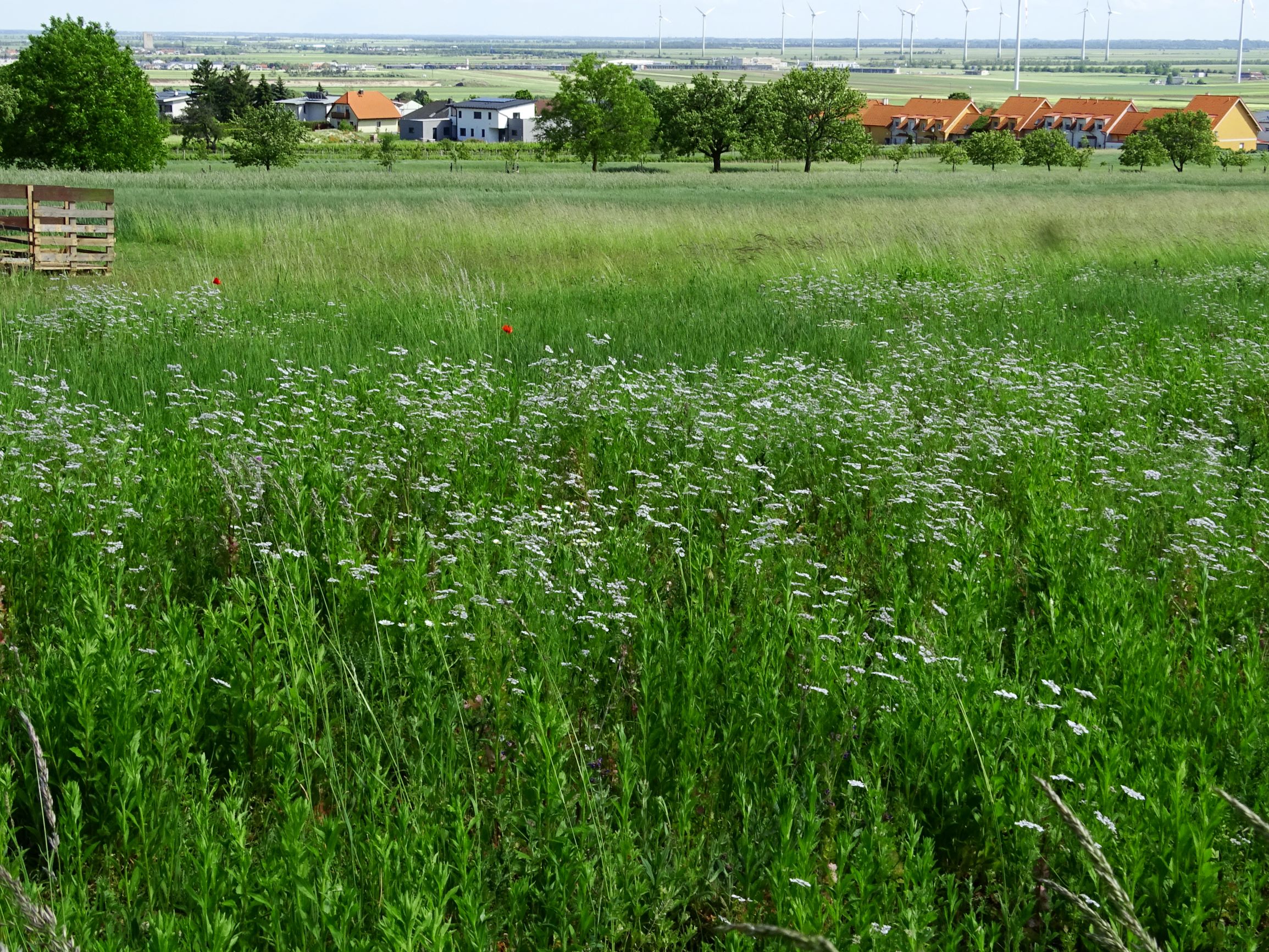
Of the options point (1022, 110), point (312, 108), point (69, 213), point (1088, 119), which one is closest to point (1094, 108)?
point (1088, 119)

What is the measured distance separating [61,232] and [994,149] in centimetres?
8438

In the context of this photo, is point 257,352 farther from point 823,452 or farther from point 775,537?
point 775,537

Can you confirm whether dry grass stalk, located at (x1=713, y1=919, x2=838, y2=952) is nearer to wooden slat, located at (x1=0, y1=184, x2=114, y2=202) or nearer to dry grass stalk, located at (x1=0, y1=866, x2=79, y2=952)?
dry grass stalk, located at (x1=0, y1=866, x2=79, y2=952)

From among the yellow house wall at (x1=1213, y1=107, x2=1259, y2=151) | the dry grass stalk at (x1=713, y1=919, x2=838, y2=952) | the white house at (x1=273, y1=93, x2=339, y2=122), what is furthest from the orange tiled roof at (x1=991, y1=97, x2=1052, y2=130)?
the dry grass stalk at (x1=713, y1=919, x2=838, y2=952)

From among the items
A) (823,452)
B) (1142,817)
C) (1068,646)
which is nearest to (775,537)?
(1068,646)

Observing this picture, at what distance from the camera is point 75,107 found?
59.5 metres

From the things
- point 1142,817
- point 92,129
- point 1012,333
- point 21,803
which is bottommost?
point 21,803

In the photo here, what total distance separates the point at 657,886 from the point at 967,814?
3.36ft

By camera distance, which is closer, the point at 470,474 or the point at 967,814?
the point at 967,814

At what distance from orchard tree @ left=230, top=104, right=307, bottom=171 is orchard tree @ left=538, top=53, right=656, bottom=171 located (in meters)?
18.6

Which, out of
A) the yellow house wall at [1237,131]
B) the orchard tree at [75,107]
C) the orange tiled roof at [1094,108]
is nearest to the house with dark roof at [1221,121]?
the yellow house wall at [1237,131]

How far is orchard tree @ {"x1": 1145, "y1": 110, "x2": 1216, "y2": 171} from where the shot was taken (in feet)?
288

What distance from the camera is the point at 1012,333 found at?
11102 millimetres

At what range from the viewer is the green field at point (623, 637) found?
2719 millimetres
